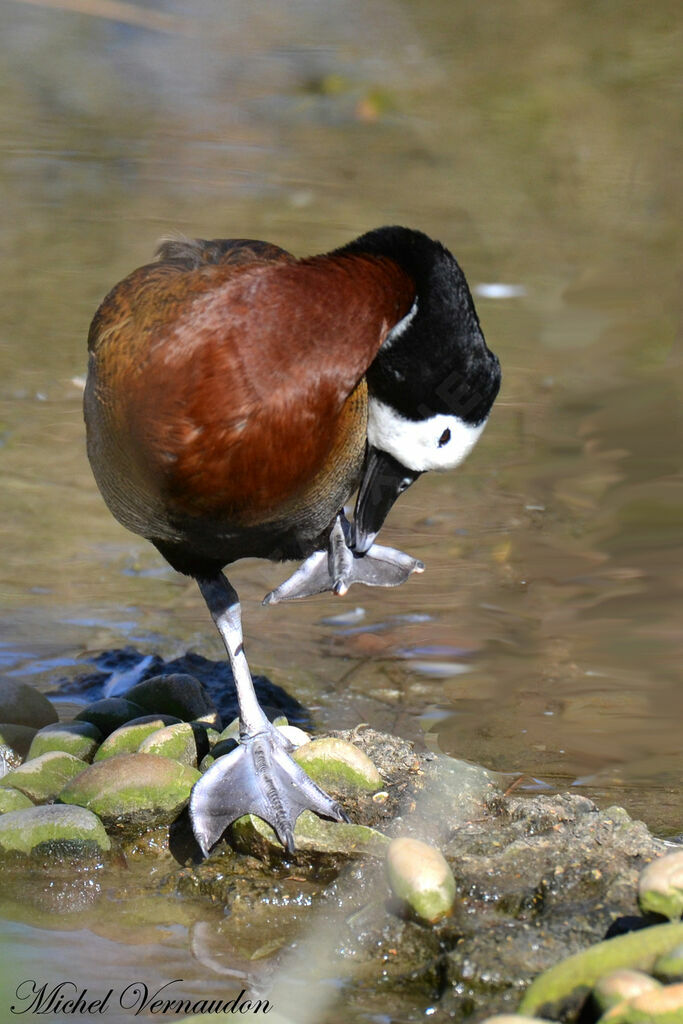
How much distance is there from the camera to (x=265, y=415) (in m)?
3.10

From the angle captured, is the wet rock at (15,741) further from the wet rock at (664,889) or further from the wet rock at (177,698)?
the wet rock at (664,889)

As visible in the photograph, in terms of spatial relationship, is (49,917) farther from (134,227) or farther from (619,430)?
(134,227)

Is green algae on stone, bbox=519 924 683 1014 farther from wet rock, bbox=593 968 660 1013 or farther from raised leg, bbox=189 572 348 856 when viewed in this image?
raised leg, bbox=189 572 348 856

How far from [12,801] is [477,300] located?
15.6ft

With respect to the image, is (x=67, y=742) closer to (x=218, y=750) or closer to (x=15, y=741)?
(x=15, y=741)

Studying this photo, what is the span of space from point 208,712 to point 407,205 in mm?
5462

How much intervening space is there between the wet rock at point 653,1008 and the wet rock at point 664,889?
0.31 metres

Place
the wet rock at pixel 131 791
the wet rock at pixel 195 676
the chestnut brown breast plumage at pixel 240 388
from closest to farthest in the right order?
the chestnut brown breast plumage at pixel 240 388
the wet rock at pixel 131 791
the wet rock at pixel 195 676

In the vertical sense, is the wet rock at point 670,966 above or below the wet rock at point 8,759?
above

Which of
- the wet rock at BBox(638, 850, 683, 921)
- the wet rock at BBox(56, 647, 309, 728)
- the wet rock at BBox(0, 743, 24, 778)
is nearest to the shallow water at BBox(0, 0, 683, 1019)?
the wet rock at BBox(56, 647, 309, 728)

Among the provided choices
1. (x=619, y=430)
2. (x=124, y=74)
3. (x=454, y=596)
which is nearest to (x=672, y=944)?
(x=454, y=596)

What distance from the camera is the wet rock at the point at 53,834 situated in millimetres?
3215

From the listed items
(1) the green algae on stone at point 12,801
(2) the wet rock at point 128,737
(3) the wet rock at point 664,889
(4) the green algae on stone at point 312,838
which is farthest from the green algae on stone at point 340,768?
(3) the wet rock at point 664,889

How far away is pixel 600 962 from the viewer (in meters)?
2.45
